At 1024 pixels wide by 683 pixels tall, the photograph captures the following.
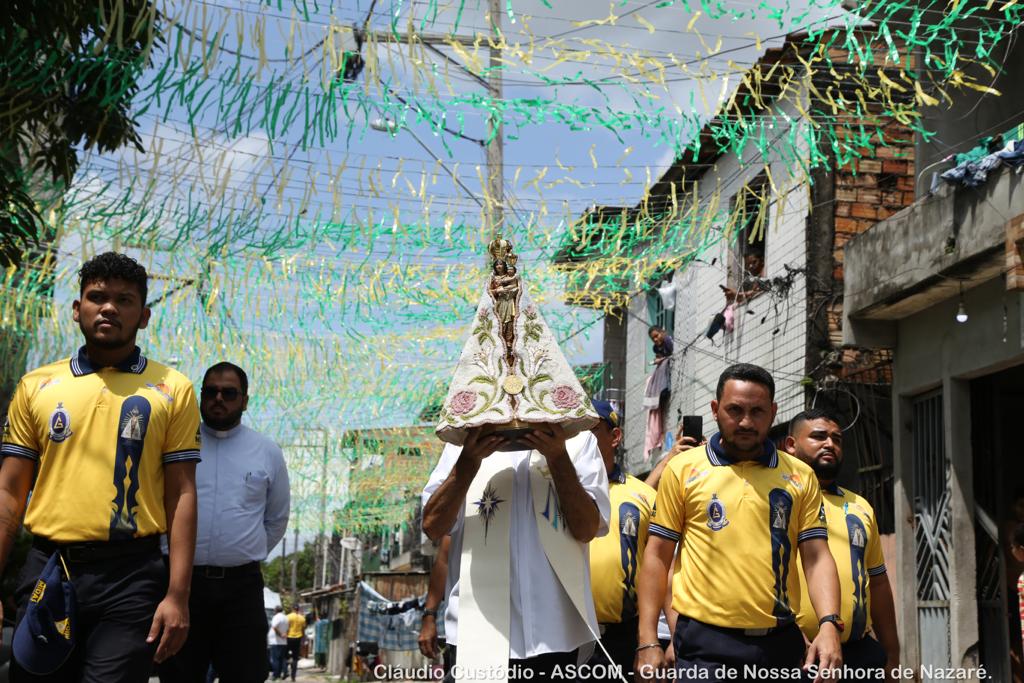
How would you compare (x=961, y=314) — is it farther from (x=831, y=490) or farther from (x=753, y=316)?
(x=753, y=316)

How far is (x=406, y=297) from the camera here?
12.0 metres

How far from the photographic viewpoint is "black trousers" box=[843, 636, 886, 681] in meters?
5.91

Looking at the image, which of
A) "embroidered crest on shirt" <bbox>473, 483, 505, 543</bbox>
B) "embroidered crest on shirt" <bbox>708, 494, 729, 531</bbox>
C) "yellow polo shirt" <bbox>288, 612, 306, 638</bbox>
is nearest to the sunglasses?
"embroidered crest on shirt" <bbox>473, 483, 505, 543</bbox>

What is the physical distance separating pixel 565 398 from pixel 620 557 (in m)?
1.83

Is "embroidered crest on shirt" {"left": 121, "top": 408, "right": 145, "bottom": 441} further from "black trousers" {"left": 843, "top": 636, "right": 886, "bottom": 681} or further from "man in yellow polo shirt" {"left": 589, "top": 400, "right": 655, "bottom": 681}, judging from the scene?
"black trousers" {"left": 843, "top": 636, "right": 886, "bottom": 681}

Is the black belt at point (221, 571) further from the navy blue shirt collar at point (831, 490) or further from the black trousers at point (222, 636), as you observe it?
the navy blue shirt collar at point (831, 490)

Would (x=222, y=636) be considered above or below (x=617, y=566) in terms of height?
below

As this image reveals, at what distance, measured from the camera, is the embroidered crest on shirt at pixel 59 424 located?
14.3ft

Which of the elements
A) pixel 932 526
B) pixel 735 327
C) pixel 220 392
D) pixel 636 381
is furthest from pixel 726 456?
pixel 636 381

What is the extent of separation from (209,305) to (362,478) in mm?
13645

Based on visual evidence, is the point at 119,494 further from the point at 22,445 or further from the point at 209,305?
the point at 209,305

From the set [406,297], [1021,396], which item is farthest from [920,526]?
[406,297]

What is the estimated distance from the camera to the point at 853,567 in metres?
6.04

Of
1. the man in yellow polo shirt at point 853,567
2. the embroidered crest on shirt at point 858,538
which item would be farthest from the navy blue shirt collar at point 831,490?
the embroidered crest on shirt at point 858,538
